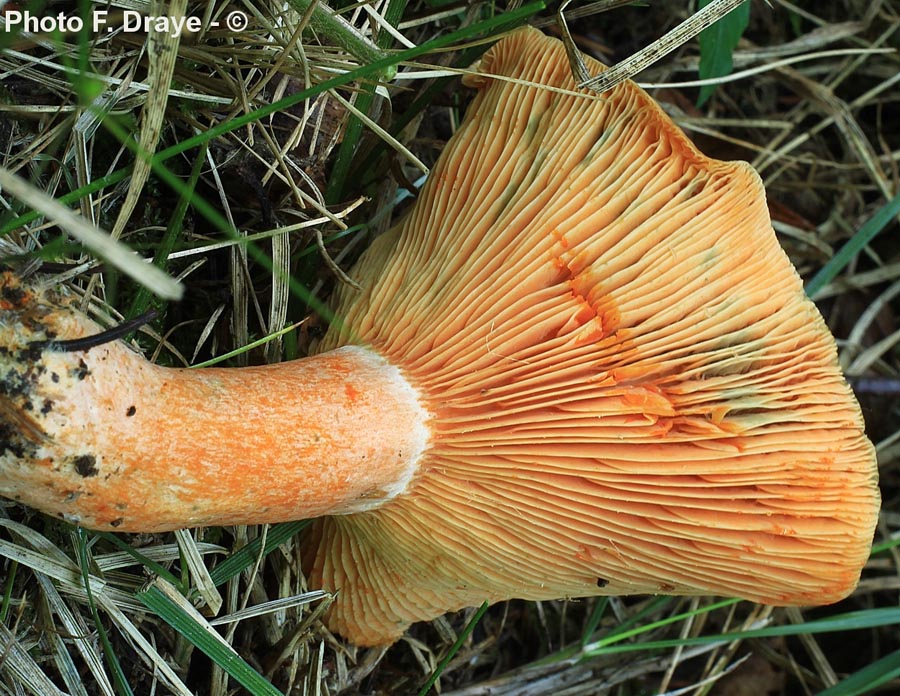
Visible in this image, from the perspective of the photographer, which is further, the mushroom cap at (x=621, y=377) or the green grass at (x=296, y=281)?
the green grass at (x=296, y=281)

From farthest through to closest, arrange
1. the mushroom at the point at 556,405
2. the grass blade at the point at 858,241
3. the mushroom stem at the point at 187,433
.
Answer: the grass blade at the point at 858,241, the mushroom at the point at 556,405, the mushroom stem at the point at 187,433

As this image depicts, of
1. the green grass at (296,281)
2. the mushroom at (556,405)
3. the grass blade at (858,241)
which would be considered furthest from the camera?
the grass blade at (858,241)

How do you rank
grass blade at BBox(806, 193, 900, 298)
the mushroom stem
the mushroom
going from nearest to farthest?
the mushroom stem, the mushroom, grass blade at BBox(806, 193, 900, 298)

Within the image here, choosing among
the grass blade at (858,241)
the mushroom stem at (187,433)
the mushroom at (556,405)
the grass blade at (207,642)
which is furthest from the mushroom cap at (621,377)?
the grass blade at (858,241)

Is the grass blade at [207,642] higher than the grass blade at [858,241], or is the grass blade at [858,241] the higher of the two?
the grass blade at [858,241]

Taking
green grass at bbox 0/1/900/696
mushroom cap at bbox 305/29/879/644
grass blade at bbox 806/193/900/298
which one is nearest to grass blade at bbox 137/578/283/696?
green grass at bbox 0/1/900/696

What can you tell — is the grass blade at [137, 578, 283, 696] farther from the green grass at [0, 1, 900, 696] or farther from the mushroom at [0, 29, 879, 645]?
the mushroom at [0, 29, 879, 645]

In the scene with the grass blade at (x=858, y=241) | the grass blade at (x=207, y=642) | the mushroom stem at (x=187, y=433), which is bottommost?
the grass blade at (x=207, y=642)

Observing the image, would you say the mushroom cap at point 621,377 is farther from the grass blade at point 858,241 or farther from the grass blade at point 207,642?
the grass blade at point 858,241

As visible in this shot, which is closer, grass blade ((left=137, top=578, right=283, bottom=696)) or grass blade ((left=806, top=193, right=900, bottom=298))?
grass blade ((left=137, top=578, right=283, bottom=696))
